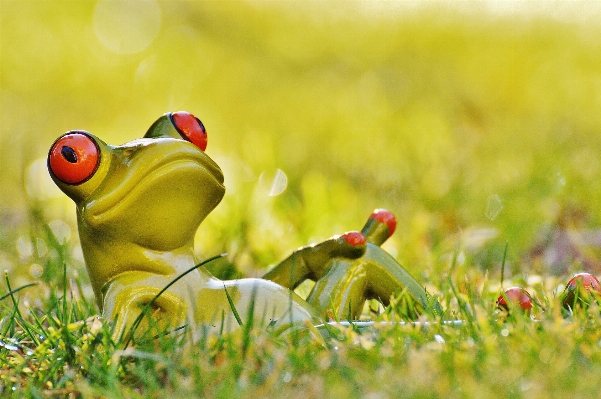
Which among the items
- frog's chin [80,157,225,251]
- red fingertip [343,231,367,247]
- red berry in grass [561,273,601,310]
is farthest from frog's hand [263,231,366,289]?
red berry in grass [561,273,601,310]

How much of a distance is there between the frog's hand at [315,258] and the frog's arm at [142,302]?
317 mm

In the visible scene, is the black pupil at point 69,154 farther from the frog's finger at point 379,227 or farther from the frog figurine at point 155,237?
the frog's finger at point 379,227

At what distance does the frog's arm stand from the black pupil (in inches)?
11.2

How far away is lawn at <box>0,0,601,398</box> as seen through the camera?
1.54m

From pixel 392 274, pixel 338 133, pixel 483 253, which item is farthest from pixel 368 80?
pixel 392 274

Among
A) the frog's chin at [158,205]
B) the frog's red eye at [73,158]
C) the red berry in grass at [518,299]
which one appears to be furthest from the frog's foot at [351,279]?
the frog's red eye at [73,158]

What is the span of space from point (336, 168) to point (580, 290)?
2505 mm

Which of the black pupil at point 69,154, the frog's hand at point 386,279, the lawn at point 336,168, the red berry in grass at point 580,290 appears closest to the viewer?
the lawn at point 336,168

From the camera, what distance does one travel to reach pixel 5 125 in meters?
5.40

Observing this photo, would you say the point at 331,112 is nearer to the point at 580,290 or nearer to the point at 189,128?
the point at 189,128

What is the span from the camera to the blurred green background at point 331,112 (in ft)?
10.6

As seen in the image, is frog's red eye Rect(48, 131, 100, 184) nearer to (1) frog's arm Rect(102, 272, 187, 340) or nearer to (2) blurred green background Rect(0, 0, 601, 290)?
(1) frog's arm Rect(102, 272, 187, 340)

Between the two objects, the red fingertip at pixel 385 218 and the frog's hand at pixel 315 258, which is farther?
the red fingertip at pixel 385 218

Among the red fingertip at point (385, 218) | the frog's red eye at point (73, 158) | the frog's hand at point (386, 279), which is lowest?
the frog's hand at point (386, 279)
